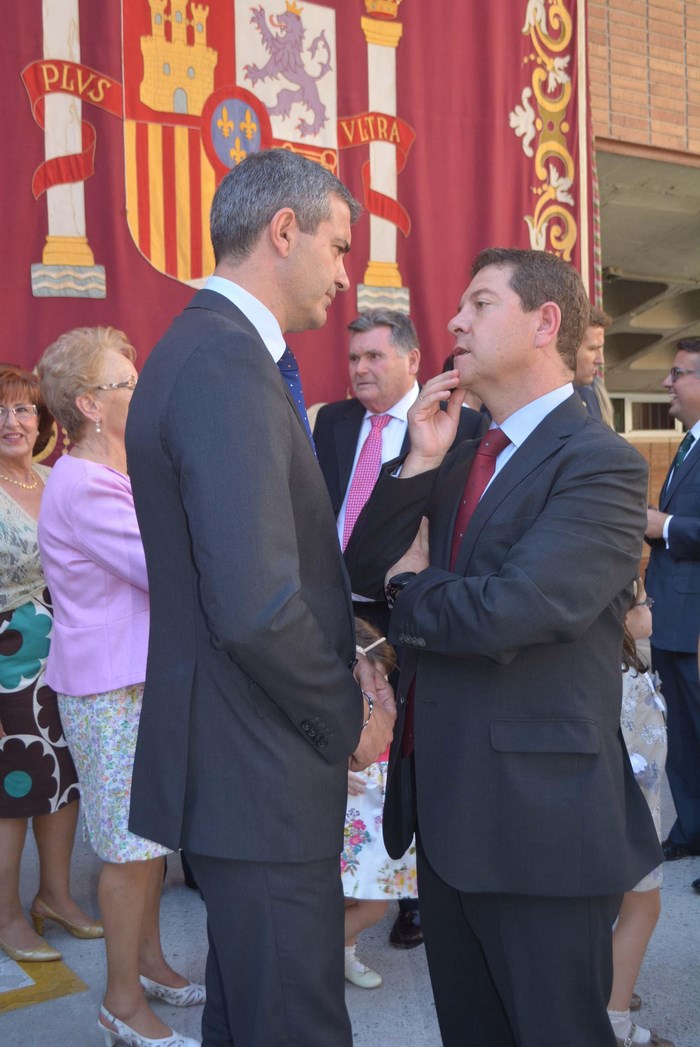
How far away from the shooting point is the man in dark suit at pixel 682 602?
334 centimetres

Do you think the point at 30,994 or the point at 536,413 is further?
the point at 30,994

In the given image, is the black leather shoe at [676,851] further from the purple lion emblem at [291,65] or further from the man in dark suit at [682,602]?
the purple lion emblem at [291,65]

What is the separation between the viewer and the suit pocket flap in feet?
4.80

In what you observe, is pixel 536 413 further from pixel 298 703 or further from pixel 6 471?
pixel 6 471

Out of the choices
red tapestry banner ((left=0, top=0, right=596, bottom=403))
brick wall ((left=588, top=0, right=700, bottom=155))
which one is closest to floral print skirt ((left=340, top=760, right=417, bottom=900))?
red tapestry banner ((left=0, top=0, right=596, bottom=403))

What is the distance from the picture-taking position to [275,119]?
14.1ft

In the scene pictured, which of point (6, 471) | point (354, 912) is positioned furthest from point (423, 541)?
point (6, 471)

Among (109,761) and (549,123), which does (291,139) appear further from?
(109,761)

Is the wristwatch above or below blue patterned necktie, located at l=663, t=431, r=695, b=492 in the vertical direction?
below

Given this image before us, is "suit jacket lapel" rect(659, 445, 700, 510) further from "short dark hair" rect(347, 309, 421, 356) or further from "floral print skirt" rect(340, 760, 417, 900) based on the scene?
"floral print skirt" rect(340, 760, 417, 900)

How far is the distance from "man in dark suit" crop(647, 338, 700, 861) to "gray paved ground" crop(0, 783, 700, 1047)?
312 millimetres

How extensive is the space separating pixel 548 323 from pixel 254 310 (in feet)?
1.66

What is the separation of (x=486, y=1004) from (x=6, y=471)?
1.99 metres

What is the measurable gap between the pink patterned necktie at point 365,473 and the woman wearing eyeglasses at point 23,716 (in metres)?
0.99
